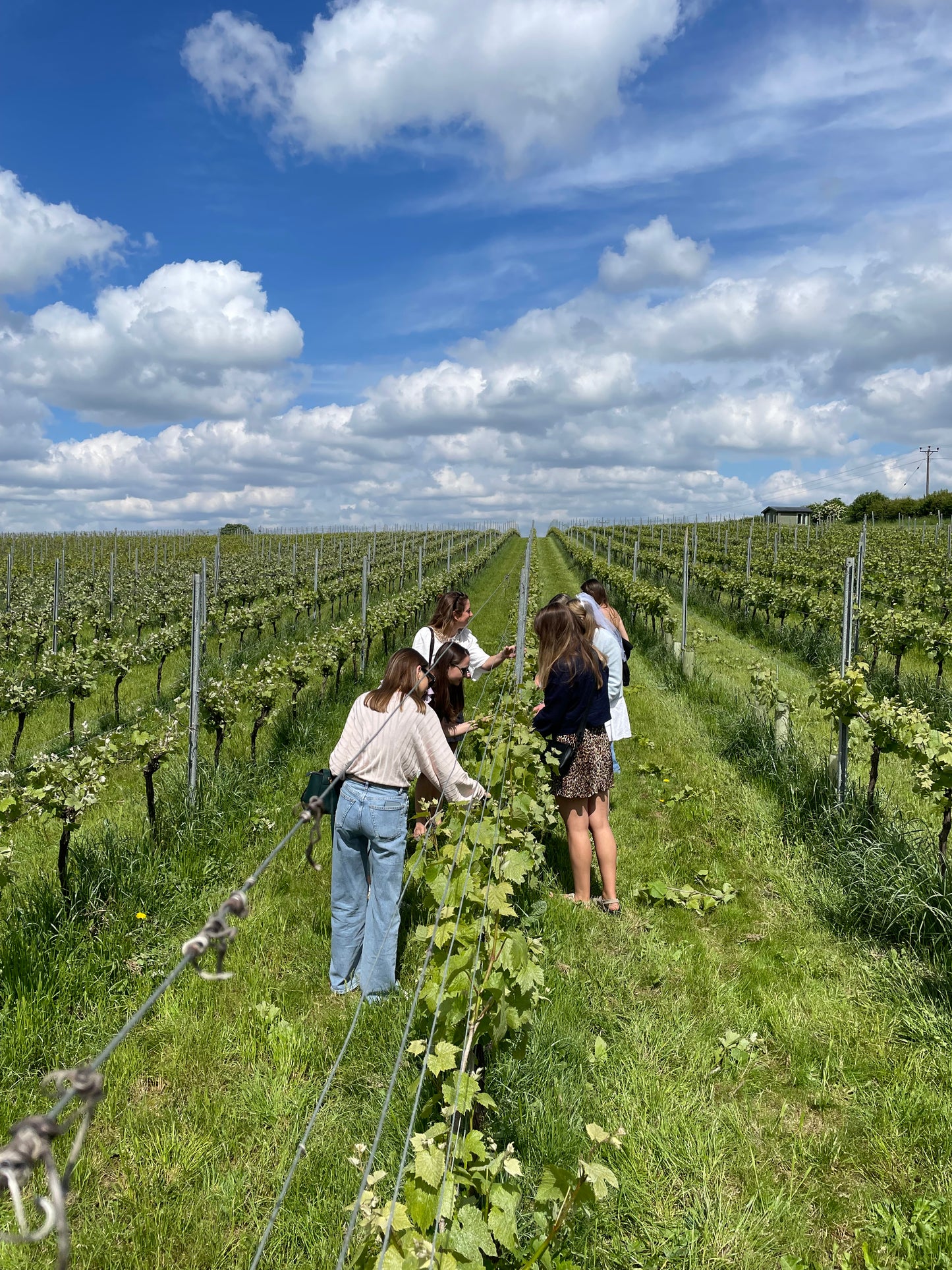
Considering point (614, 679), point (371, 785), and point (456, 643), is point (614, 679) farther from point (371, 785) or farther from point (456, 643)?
point (371, 785)

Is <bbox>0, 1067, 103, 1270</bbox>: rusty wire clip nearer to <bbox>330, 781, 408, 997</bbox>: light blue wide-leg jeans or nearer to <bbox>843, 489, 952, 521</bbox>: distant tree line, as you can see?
<bbox>330, 781, 408, 997</bbox>: light blue wide-leg jeans

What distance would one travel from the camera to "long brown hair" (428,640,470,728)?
475cm

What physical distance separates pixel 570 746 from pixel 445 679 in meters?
0.94

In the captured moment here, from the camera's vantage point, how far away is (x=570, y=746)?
173 inches

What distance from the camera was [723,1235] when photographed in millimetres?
2420

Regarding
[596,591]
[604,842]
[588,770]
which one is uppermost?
[596,591]

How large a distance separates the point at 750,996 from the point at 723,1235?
1356 millimetres

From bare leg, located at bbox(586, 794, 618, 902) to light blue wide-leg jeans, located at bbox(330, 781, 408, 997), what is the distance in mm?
1368

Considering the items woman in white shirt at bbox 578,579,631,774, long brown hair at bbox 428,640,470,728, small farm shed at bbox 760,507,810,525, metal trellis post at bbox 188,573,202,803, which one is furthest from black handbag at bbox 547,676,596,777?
small farm shed at bbox 760,507,810,525

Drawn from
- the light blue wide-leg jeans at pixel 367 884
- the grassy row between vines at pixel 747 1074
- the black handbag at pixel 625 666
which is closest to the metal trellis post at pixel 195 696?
the light blue wide-leg jeans at pixel 367 884

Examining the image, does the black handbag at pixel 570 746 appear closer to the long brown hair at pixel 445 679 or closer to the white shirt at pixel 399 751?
the long brown hair at pixel 445 679

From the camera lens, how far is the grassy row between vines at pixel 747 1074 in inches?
96.8

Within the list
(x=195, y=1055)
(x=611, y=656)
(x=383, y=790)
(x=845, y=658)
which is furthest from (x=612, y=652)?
(x=195, y=1055)

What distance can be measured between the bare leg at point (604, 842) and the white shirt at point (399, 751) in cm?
123
